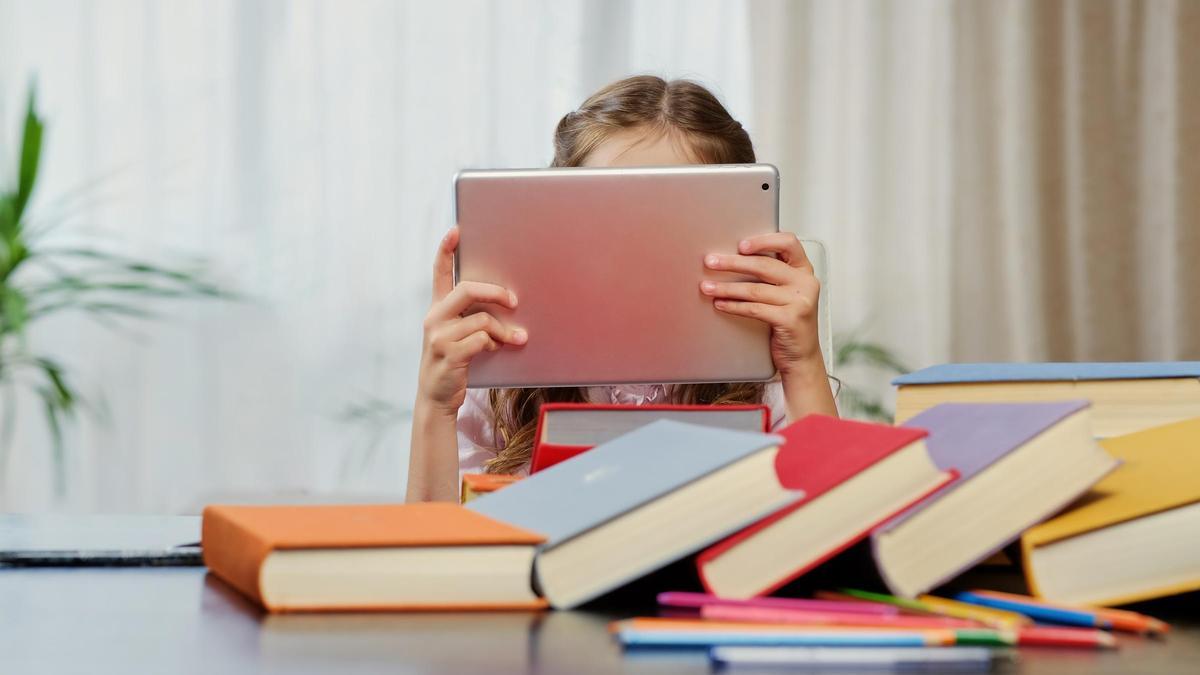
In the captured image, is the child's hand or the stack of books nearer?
the stack of books

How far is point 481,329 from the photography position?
0.96m

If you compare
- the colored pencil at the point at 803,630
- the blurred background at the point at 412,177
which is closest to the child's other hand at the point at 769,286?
the colored pencil at the point at 803,630

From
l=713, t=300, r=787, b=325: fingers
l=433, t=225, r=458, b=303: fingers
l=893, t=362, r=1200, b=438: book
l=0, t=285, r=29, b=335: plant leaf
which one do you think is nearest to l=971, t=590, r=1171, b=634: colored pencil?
l=893, t=362, r=1200, b=438: book

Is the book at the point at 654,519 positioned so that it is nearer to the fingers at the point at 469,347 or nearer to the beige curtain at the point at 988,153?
the fingers at the point at 469,347

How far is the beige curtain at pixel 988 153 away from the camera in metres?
2.68

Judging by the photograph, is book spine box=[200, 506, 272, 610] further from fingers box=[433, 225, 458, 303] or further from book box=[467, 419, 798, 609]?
fingers box=[433, 225, 458, 303]

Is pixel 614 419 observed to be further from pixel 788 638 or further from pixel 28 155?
pixel 28 155

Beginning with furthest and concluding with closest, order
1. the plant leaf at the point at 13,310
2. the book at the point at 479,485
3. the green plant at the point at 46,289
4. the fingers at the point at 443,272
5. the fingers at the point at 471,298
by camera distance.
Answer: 1. the green plant at the point at 46,289
2. the plant leaf at the point at 13,310
3. the fingers at the point at 443,272
4. the fingers at the point at 471,298
5. the book at the point at 479,485

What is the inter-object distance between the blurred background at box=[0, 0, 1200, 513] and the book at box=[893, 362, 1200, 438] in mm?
1953

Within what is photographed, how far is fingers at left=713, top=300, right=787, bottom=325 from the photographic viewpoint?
0.97 meters

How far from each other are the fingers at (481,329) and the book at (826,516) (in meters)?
0.49

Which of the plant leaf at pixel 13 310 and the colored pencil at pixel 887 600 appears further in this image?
the plant leaf at pixel 13 310

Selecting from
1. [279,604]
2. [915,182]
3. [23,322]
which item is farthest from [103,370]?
→ [279,604]

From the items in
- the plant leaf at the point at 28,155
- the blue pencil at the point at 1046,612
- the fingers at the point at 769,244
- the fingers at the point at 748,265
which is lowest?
the blue pencil at the point at 1046,612
